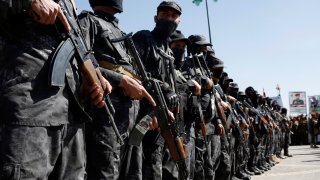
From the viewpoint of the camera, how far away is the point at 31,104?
2.09 meters

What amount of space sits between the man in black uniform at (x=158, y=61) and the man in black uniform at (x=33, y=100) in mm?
1826

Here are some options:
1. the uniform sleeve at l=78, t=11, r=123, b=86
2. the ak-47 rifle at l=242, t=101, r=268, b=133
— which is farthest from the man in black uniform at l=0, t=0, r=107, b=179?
the ak-47 rifle at l=242, t=101, r=268, b=133

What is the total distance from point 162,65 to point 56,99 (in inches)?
95.8

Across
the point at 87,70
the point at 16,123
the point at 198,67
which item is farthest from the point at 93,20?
the point at 198,67

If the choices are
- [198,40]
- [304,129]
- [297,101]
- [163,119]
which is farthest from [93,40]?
[304,129]

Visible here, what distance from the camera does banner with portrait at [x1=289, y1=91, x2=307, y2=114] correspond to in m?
30.6

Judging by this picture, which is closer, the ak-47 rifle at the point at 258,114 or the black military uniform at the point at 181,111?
the black military uniform at the point at 181,111

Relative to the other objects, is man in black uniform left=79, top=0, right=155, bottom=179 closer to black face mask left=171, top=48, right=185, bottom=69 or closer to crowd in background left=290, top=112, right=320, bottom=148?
black face mask left=171, top=48, right=185, bottom=69

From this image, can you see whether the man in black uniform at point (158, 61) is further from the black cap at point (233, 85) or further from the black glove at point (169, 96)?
the black cap at point (233, 85)

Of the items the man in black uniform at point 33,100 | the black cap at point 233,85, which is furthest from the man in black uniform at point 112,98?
the black cap at point 233,85

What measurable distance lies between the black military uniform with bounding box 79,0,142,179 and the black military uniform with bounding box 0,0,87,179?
0.87 m

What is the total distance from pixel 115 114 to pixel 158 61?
1.19m

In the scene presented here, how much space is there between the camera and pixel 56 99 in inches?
87.2

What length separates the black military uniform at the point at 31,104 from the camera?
2035 mm
